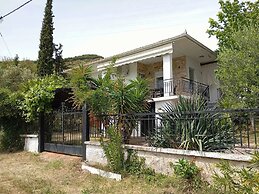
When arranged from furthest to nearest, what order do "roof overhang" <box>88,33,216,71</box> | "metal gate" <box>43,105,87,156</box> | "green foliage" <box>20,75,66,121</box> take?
"roof overhang" <box>88,33,216,71</box> < "green foliage" <box>20,75,66,121</box> < "metal gate" <box>43,105,87,156</box>

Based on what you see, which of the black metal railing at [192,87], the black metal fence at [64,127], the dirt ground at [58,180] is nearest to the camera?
the dirt ground at [58,180]

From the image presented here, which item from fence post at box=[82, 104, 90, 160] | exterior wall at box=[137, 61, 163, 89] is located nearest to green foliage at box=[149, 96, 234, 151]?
fence post at box=[82, 104, 90, 160]

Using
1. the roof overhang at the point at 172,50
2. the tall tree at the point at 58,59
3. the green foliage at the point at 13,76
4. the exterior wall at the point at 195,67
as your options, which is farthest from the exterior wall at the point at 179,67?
the tall tree at the point at 58,59

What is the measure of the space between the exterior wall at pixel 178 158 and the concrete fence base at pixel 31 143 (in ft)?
16.5

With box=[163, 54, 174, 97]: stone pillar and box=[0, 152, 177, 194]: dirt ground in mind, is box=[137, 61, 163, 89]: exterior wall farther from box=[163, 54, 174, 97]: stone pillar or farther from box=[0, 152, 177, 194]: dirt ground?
box=[0, 152, 177, 194]: dirt ground

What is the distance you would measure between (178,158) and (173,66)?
1394 cm

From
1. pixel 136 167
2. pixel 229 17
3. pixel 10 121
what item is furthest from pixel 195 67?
pixel 136 167

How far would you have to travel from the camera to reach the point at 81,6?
9.79m

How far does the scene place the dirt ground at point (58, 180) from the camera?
630 cm

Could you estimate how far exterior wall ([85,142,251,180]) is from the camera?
220 inches

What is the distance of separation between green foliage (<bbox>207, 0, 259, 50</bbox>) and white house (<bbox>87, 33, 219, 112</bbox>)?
202 centimetres

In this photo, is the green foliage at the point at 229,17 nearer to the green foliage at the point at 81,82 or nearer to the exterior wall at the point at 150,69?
the exterior wall at the point at 150,69

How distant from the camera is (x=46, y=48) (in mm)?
27125

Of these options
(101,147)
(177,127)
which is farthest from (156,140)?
(101,147)
